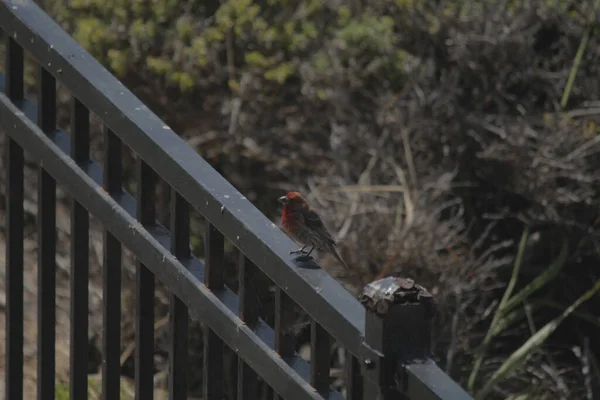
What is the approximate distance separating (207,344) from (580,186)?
3791mm

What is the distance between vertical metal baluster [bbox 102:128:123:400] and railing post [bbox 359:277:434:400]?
721 mm

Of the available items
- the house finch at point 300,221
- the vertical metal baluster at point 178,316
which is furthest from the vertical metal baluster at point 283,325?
the house finch at point 300,221

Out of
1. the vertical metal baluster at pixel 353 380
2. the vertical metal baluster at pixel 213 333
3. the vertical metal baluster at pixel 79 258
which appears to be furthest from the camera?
the vertical metal baluster at pixel 79 258

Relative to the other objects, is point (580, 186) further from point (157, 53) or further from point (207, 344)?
point (207, 344)

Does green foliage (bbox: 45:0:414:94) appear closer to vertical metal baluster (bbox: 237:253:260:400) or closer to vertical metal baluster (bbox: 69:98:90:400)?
vertical metal baluster (bbox: 69:98:90:400)

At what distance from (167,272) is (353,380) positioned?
473mm

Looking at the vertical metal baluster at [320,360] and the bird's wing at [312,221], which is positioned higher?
the bird's wing at [312,221]

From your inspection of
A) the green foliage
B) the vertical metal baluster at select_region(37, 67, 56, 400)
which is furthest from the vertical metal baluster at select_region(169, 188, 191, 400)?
the green foliage

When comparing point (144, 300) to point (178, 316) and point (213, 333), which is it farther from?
point (213, 333)

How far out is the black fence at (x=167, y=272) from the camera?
1.50 meters

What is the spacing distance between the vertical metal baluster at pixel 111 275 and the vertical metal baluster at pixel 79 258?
0.07 metres

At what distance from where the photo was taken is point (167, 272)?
Result: 192 cm

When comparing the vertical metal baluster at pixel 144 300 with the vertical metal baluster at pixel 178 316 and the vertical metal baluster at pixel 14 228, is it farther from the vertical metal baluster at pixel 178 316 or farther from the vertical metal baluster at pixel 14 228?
the vertical metal baluster at pixel 14 228

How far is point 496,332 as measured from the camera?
5.22 m
